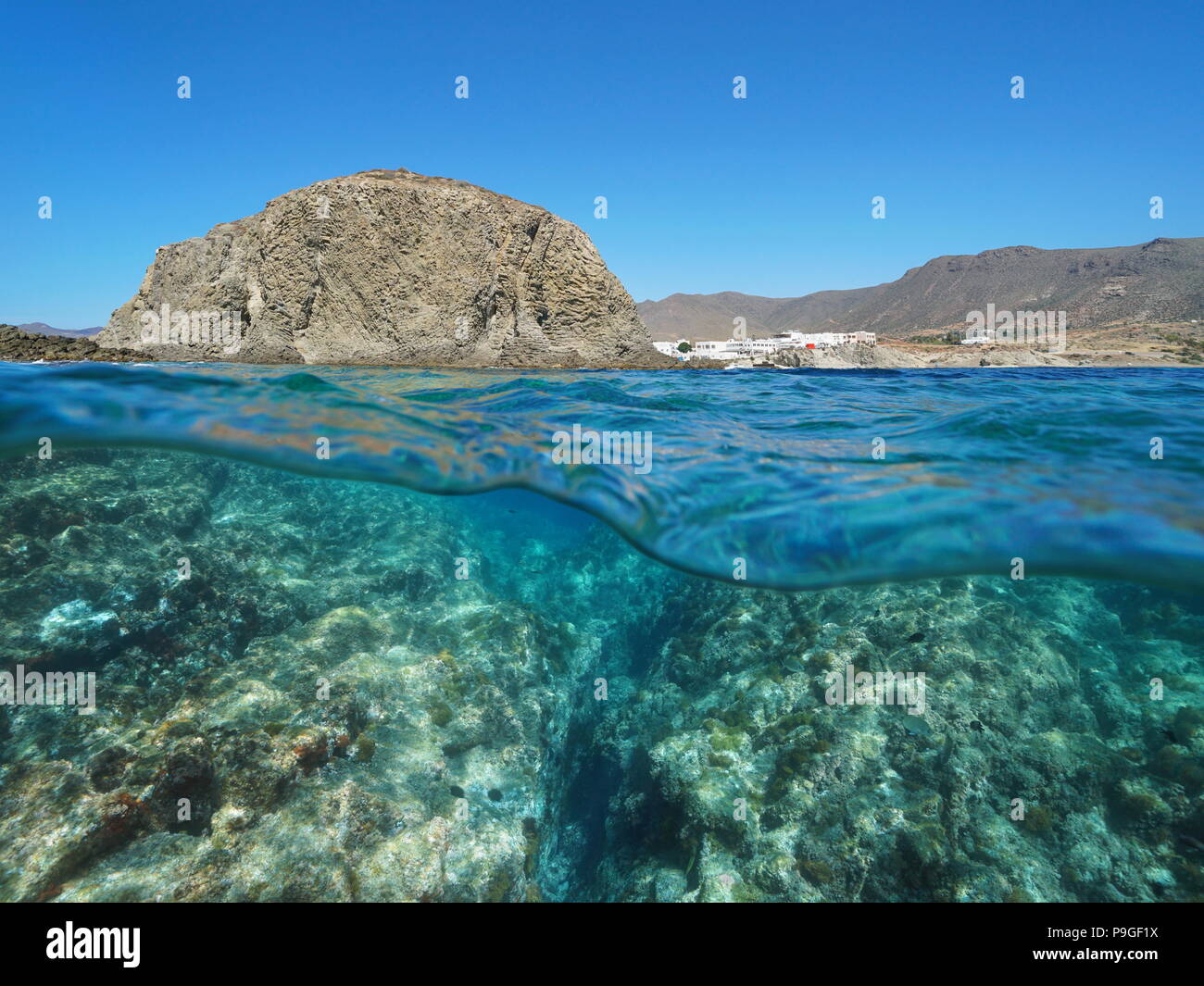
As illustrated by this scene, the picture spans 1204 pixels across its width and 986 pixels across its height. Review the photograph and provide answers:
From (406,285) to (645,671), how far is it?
98.7ft

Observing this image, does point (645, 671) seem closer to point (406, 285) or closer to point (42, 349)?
point (42, 349)

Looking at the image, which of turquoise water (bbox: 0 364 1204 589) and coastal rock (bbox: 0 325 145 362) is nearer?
turquoise water (bbox: 0 364 1204 589)

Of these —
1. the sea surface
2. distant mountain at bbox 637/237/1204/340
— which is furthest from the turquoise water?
distant mountain at bbox 637/237/1204/340

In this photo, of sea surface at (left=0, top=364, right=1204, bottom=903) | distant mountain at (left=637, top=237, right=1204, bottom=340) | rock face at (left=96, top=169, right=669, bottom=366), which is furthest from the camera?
distant mountain at (left=637, top=237, right=1204, bottom=340)

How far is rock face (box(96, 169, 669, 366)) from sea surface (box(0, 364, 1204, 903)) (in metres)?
24.1

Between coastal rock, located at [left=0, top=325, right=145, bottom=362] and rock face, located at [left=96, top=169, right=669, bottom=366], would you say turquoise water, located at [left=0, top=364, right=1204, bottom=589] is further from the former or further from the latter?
rock face, located at [left=96, top=169, right=669, bottom=366]

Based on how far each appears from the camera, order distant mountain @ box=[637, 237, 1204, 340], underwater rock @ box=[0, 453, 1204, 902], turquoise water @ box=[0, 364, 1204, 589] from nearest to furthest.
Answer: underwater rock @ box=[0, 453, 1204, 902], turquoise water @ box=[0, 364, 1204, 589], distant mountain @ box=[637, 237, 1204, 340]

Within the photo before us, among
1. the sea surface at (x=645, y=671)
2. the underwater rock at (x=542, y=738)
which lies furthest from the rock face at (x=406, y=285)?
the sea surface at (x=645, y=671)

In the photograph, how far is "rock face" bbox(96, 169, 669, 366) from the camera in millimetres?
31656

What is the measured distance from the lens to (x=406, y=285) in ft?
104

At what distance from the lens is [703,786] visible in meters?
6.56
